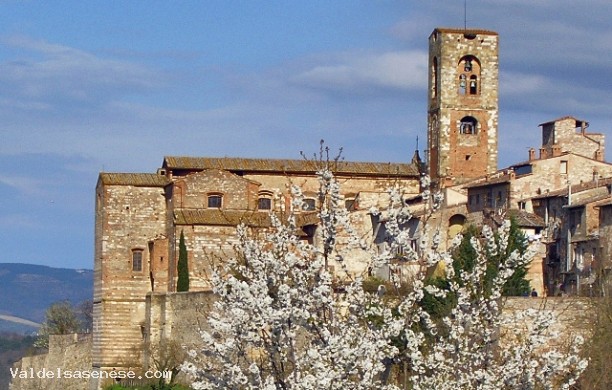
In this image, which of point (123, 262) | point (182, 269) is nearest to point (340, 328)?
point (182, 269)

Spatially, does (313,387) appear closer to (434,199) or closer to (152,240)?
(434,199)

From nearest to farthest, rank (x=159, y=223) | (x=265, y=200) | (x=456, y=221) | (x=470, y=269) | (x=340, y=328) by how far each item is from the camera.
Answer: (x=340, y=328), (x=470, y=269), (x=456, y=221), (x=159, y=223), (x=265, y=200)

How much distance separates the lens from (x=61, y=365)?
64.2m

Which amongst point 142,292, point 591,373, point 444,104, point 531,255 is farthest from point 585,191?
point 531,255

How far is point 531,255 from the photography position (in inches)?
720

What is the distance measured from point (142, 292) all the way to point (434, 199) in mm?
40602

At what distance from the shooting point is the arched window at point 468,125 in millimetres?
66000

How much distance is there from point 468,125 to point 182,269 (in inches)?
630

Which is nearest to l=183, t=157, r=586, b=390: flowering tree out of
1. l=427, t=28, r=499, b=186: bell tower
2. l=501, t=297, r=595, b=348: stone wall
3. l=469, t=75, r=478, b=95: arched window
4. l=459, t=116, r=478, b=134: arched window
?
l=501, t=297, r=595, b=348: stone wall

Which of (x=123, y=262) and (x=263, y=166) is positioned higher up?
(x=263, y=166)

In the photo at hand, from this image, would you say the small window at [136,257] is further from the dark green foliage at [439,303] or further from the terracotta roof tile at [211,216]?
the dark green foliage at [439,303]

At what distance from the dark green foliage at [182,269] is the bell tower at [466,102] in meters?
13.3

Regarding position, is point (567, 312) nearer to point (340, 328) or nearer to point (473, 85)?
point (340, 328)

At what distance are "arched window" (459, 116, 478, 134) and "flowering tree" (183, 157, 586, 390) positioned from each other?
158 ft
